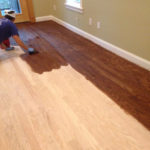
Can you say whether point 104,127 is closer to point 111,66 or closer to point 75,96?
point 75,96

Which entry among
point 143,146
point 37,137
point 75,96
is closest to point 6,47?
point 75,96

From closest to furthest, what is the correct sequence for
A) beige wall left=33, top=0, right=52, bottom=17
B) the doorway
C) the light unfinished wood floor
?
the light unfinished wood floor < the doorway < beige wall left=33, top=0, right=52, bottom=17

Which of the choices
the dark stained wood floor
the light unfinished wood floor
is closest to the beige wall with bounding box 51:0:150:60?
the dark stained wood floor

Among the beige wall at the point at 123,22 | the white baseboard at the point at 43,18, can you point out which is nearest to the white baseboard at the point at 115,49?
the beige wall at the point at 123,22

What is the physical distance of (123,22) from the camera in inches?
97.3

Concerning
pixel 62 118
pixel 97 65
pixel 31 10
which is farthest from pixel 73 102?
pixel 31 10

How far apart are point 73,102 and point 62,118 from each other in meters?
0.25

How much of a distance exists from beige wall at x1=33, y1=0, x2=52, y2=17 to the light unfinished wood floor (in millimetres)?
2949

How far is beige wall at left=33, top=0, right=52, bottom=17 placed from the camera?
4.45 meters

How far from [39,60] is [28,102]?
102 centimetres

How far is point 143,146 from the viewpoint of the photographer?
4.34ft

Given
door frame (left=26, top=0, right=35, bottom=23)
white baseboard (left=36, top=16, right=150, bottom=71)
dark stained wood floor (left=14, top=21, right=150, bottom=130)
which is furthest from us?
door frame (left=26, top=0, right=35, bottom=23)

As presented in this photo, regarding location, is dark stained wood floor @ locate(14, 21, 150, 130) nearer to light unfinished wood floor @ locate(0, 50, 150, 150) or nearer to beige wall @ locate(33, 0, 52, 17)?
light unfinished wood floor @ locate(0, 50, 150, 150)

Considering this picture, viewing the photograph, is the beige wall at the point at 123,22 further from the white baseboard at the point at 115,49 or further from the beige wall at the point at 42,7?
the beige wall at the point at 42,7
